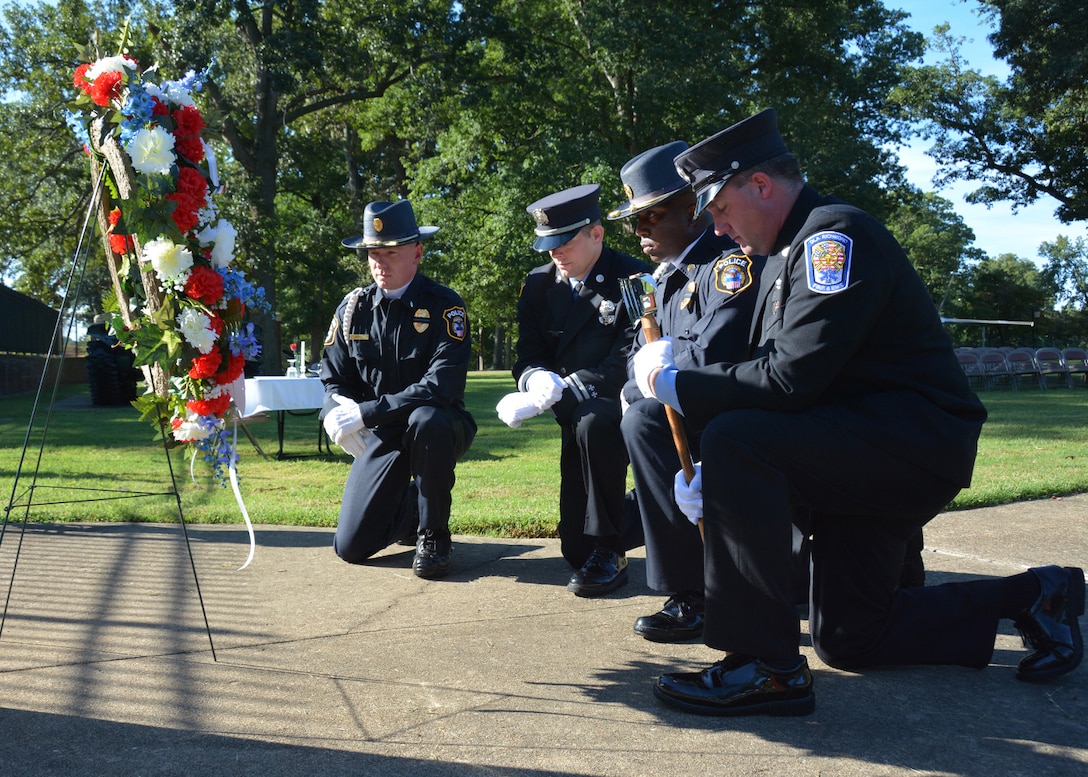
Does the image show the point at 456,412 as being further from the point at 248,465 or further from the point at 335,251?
the point at 335,251

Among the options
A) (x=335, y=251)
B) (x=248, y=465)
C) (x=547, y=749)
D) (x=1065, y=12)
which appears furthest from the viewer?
(x=335, y=251)

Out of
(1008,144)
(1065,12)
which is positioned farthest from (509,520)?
(1008,144)

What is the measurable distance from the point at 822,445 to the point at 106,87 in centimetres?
270

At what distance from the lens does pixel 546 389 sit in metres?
4.87

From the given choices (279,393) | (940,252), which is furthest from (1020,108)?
(940,252)

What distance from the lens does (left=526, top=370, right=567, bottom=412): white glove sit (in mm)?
4848

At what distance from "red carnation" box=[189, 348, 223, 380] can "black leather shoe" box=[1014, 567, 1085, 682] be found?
299cm

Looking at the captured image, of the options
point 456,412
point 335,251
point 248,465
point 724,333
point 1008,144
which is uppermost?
point 1008,144

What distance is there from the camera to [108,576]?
4.94 meters

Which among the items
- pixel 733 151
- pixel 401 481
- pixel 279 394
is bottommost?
pixel 401 481

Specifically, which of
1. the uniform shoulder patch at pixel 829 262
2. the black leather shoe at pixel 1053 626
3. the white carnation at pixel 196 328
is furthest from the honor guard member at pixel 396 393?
the black leather shoe at pixel 1053 626

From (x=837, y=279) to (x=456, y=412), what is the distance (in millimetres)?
2797

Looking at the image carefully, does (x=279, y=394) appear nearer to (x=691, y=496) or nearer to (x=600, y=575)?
(x=600, y=575)

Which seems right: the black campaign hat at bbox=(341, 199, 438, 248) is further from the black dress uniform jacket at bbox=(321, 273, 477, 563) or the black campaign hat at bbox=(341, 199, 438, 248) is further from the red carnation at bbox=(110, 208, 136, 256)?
the red carnation at bbox=(110, 208, 136, 256)
